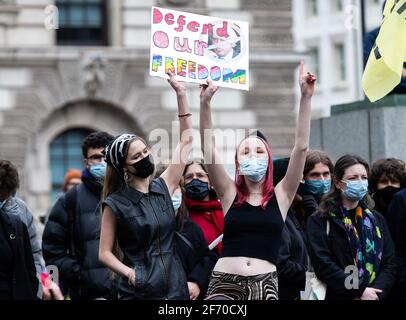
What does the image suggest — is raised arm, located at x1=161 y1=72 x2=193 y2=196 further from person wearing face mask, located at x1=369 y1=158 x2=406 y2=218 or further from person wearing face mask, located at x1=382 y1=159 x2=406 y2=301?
person wearing face mask, located at x1=369 y1=158 x2=406 y2=218

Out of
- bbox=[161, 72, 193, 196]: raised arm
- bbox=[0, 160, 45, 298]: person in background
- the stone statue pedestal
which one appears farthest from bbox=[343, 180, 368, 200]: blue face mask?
the stone statue pedestal

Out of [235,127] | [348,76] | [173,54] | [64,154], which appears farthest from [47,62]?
[348,76]

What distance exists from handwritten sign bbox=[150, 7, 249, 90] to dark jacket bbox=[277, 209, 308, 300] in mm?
1096

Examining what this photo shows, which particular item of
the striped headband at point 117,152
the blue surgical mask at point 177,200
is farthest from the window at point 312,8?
the striped headband at point 117,152

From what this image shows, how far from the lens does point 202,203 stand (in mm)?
10836

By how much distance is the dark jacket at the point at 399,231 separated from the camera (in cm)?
1011

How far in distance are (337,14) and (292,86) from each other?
2528 centimetres

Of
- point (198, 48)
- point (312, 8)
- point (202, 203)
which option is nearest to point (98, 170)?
point (202, 203)

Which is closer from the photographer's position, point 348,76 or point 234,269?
point 234,269

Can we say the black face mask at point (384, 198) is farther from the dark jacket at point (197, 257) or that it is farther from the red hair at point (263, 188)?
the red hair at point (263, 188)

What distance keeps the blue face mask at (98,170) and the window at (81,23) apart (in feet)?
50.3

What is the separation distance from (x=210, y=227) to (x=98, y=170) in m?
0.94
